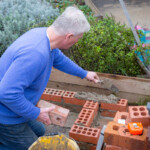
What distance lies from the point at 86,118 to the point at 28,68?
156cm

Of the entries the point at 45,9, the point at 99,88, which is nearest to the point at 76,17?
the point at 99,88

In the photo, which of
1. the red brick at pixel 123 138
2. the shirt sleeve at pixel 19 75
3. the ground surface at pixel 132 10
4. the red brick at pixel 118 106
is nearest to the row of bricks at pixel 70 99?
the red brick at pixel 118 106

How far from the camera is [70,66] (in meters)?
3.06

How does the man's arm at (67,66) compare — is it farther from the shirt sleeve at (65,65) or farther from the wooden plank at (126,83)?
the wooden plank at (126,83)

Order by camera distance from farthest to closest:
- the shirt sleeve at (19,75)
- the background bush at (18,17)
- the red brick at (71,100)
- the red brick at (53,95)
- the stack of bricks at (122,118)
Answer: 1. the background bush at (18,17)
2. the red brick at (53,95)
3. the red brick at (71,100)
4. the stack of bricks at (122,118)
5. the shirt sleeve at (19,75)

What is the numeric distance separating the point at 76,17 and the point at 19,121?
1236 millimetres

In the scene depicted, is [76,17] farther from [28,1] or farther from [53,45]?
[28,1]

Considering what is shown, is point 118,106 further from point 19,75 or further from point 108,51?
point 19,75

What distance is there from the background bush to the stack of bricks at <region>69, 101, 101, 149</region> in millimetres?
2294

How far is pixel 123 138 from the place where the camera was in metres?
2.38

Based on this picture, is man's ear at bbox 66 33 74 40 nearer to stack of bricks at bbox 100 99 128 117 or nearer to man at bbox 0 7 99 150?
man at bbox 0 7 99 150

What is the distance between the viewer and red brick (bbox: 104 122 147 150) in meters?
2.33

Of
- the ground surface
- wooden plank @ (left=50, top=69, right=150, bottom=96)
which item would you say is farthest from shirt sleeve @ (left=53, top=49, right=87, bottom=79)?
the ground surface

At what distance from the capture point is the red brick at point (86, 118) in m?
3.28
